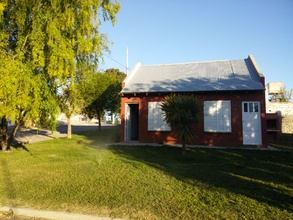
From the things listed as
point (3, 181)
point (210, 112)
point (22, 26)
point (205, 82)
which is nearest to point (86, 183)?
point (3, 181)

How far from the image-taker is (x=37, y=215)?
4.80 metres

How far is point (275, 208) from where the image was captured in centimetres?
496

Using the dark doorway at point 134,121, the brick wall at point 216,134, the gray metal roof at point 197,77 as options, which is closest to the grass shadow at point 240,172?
the brick wall at point 216,134

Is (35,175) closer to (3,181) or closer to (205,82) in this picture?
(3,181)

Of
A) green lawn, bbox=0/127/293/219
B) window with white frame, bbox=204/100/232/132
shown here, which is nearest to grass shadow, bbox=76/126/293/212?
green lawn, bbox=0/127/293/219

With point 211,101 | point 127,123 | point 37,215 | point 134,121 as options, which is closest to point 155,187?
point 37,215

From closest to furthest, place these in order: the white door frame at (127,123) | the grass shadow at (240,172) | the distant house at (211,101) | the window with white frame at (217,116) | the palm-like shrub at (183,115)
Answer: the grass shadow at (240,172) < the palm-like shrub at (183,115) < the distant house at (211,101) < the window with white frame at (217,116) < the white door frame at (127,123)

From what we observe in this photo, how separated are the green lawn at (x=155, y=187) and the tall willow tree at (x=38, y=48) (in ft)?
8.36

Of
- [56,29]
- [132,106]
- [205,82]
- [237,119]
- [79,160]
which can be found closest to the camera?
[56,29]

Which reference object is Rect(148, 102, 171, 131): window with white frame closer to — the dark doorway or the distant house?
the distant house

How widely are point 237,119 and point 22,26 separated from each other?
12.7m

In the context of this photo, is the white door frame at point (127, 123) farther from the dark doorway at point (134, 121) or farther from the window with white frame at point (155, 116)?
the window with white frame at point (155, 116)

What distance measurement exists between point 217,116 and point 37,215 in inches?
500

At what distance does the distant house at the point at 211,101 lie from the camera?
14891 millimetres
